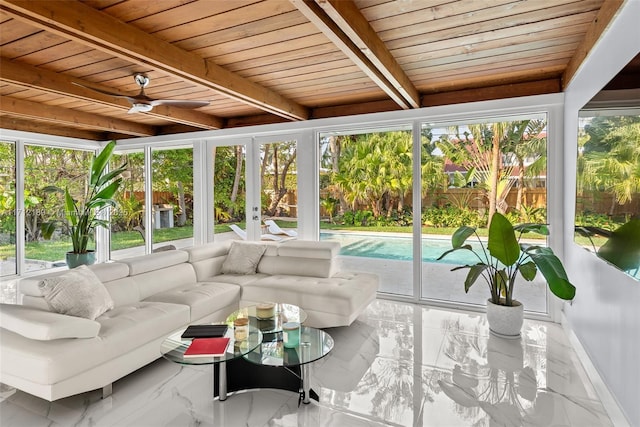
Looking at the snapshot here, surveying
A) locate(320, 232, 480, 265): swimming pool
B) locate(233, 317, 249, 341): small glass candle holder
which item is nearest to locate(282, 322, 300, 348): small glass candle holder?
locate(233, 317, 249, 341): small glass candle holder

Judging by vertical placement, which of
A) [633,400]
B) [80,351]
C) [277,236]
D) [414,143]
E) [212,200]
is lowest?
[633,400]

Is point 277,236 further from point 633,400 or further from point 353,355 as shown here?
point 633,400

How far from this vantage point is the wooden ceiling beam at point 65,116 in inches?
172

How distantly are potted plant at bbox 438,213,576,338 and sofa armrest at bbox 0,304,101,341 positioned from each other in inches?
116

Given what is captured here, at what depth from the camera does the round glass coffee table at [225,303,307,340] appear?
2.49 m

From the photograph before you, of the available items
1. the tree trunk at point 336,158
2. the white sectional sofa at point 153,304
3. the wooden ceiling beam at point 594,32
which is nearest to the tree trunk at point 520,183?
the wooden ceiling beam at point 594,32

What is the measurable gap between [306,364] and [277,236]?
318 cm

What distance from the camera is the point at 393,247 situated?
193 inches

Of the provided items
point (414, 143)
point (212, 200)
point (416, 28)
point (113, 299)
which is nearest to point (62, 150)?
point (212, 200)

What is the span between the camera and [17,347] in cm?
205

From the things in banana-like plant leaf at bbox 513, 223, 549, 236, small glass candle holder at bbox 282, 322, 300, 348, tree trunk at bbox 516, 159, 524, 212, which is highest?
tree trunk at bbox 516, 159, 524, 212

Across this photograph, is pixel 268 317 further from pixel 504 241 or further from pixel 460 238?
pixel 504 241

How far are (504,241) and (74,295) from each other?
339cm

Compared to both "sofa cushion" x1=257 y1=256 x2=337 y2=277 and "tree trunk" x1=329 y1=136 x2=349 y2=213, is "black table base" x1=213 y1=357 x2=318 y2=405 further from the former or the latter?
"tree trunk" x1=329 y1=136 x2=349 y2=213
